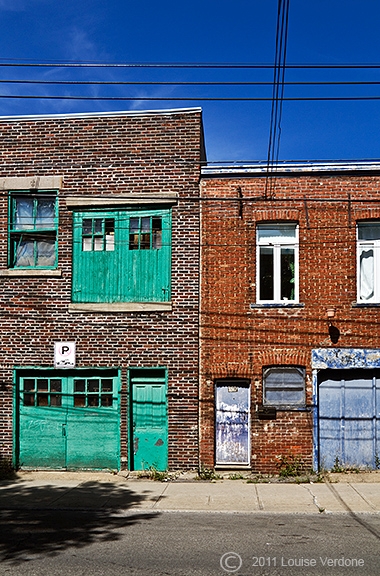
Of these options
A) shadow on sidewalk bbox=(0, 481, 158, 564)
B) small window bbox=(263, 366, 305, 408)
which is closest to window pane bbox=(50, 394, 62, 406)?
shadow on sidewalk bbox=(0, 481, 158, 564)

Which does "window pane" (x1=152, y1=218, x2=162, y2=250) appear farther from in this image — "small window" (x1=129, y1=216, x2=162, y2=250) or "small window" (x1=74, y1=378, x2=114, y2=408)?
"small window" (x1=74, y1=378, x2=114, y2=408)

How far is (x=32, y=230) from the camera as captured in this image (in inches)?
599

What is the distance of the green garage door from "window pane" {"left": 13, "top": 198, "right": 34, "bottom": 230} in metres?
3.49

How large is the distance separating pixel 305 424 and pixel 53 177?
821cm

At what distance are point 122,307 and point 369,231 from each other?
235 inches

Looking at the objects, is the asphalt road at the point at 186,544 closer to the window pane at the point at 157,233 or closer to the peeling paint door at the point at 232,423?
the peeling paint door at the point at 232,423

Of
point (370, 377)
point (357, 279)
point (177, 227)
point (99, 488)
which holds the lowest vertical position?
point (99, 488)

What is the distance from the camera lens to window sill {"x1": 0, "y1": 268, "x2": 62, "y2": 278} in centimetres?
1492

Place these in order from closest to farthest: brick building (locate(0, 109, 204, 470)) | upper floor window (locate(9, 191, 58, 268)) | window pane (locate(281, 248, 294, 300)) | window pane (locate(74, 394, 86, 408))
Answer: brick building (locate(0, 109, 204, 470))
window pane (locate(281, 248, 294, 300))
window pane (locate(74, 394, 86, 408))
upper floor window (locate(9, 191, 58, 268))

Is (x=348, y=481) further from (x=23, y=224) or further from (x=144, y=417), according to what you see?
(x=23, y=224)

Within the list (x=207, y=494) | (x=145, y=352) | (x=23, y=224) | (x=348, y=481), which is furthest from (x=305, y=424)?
(x=23, y=224)

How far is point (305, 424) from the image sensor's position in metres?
14.2

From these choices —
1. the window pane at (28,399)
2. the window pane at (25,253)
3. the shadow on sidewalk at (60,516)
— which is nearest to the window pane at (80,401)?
the window pane at (28,399)

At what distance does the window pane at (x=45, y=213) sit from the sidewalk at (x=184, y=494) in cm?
581
